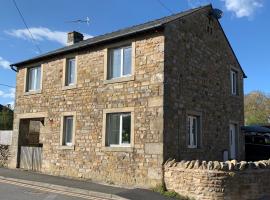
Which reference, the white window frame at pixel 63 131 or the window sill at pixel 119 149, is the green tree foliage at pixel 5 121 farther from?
the window sill at pixel 119 149

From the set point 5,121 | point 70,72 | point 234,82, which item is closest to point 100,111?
point 70,72

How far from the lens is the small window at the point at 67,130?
56.5 feet

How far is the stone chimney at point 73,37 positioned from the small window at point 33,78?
138 inches

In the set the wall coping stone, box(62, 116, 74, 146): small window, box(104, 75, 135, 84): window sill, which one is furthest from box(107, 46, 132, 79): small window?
the wall coping stone

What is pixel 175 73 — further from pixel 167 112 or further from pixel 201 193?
pixel 201 193

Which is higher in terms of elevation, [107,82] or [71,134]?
[107,82]

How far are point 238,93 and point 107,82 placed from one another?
25.7ft

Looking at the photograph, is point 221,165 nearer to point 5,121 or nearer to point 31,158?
point 31,158

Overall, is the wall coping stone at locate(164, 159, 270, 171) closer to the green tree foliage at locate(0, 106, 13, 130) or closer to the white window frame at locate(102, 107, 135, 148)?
the white window frame at locate(102, 107, 135, 148)

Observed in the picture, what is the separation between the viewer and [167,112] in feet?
45.0

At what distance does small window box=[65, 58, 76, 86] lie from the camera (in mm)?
17547

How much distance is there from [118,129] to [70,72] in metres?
4.33

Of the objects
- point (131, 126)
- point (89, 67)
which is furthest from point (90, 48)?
point (131, 126)

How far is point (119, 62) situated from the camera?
15.6m
